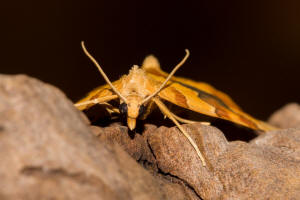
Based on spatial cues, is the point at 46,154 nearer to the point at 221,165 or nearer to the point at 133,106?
the point at 133,106

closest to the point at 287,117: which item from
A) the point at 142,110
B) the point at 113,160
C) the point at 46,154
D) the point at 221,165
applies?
the point at 221,165

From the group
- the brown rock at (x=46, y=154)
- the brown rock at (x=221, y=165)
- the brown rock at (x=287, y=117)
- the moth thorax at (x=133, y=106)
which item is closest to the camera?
Result: the brown rock at (x=46, y=154)

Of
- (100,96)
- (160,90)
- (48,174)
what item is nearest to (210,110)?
(160,90)

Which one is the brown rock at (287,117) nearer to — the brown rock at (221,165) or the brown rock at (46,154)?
the brown rock at (221,165)

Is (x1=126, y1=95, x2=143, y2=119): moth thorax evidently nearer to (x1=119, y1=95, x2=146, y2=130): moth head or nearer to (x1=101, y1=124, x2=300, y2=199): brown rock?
(x1=119, y1=95, x2=146, y2=130): moth head

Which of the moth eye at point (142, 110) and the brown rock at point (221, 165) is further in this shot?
the moth eye at point (142, 110)

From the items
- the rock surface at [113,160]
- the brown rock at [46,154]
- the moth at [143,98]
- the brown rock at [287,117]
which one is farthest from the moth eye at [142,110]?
the brown rock at [287,117]

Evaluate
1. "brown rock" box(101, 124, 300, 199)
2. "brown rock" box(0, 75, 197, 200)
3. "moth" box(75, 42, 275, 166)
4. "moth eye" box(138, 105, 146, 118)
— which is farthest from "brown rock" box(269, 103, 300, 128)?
"brown rock" box(0, 75, 197, 200)
